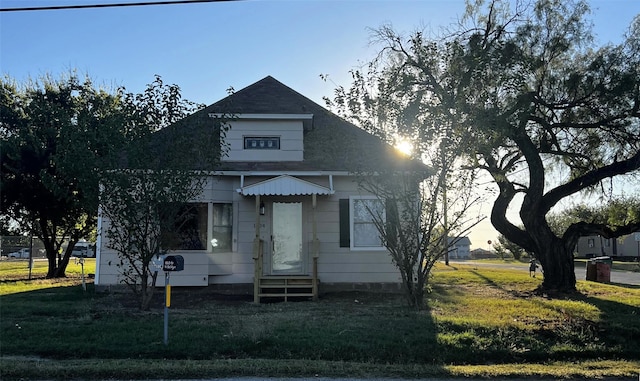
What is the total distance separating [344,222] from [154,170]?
5.43 metres

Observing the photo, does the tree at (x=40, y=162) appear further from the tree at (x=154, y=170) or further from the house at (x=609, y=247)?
the house at (x=609, y=247)

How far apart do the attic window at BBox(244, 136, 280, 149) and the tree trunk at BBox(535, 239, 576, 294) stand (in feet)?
26.7

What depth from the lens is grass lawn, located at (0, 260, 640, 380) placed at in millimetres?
6523

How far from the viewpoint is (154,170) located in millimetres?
9719

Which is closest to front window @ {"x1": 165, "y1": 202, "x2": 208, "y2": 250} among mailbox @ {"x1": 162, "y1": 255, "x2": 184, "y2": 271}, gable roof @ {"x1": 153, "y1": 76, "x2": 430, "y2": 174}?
gable roof @ {"x1": 153, "y1": 76, "x2": 430, "y2": 174}

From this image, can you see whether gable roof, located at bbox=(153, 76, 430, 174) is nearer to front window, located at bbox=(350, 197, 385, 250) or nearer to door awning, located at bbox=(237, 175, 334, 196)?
door awning, located at bbox=(237, 175, 334, 196)

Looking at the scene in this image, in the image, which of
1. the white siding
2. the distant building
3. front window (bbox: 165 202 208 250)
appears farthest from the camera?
the distant building

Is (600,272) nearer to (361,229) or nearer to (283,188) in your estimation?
(361,229)

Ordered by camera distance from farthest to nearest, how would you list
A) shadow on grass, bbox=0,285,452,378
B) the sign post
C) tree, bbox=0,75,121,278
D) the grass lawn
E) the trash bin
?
the trash bin < tree, bbox=0,75,121,278 < the sign post < shadow on grass, bbox=0,285,452,378 < the grass lawn

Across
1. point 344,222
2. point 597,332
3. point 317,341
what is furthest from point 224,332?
point 597,332

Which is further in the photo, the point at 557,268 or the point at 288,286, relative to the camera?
the point at 557,268

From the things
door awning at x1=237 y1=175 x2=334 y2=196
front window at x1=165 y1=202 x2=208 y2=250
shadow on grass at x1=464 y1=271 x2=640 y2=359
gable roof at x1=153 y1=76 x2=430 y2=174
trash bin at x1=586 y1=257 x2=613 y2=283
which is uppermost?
gable roof at x1=153 y1=76 x2=430 y2=174

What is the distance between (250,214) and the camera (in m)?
13.5

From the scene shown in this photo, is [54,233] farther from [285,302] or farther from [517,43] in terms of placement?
[517,43]
